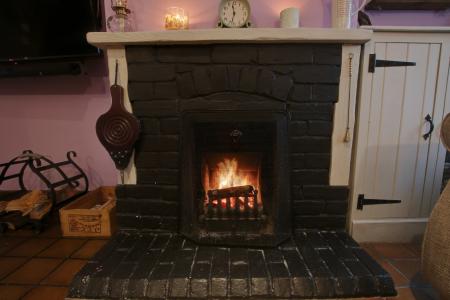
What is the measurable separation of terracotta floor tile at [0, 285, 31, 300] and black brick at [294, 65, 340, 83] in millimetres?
1662

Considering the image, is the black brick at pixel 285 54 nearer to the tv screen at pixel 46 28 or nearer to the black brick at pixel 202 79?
the black brick at pixel 202 79

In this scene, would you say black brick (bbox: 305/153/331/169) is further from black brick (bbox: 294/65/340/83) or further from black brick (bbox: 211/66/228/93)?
black brick (bbox: 211/66/228/93)

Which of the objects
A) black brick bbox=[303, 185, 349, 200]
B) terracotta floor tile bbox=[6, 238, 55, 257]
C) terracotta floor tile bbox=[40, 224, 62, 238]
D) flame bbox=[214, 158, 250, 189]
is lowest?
terracotta floor tile bbox=[6, 238, 55, 257]

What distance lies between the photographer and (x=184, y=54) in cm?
134

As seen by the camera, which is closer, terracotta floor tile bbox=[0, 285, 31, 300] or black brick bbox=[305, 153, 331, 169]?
terracotta floor tile bbox=[0, 285, 31, 300]

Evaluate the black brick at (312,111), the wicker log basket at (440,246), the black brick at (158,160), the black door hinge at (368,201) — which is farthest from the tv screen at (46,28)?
the wicker log basket at (440,246)

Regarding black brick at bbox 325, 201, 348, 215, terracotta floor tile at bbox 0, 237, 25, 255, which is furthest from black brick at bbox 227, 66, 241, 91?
terracotta floor tile at bbox 0, 237, 25, 255

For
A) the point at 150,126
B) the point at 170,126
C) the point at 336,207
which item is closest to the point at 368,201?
the point at 336,207

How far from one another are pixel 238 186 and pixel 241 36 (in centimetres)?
79

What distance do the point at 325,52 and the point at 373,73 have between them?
30cm

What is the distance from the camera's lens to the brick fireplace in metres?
1.28

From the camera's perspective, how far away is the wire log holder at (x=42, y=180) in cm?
166

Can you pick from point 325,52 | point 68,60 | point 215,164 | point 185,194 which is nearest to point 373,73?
point 325,52

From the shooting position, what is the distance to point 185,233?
4.54ft
